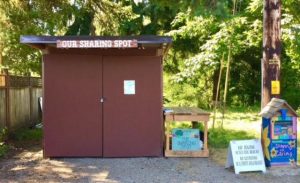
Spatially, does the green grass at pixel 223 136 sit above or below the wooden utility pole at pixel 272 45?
below

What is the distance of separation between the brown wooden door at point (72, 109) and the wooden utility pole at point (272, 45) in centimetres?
330

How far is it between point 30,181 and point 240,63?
19303 mm

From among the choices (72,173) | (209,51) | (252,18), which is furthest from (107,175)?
(252,18)

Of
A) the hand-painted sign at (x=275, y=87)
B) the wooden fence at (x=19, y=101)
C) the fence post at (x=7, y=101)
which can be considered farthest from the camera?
the fence post at (x=7, y=101)

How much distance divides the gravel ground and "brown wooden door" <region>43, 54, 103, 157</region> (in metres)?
0.30

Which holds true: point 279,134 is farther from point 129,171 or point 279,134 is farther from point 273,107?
point 129,171

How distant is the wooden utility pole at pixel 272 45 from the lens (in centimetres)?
831

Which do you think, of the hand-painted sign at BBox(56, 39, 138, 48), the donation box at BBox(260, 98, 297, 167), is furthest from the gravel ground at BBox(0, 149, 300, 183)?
the hand-painted sign at BBox(56, 39, 138, 48)

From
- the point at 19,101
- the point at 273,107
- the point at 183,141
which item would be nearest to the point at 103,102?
the point at 183,141

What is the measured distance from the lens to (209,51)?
55.1 feet

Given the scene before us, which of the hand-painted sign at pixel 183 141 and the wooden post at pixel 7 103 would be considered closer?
the hand-painted sign at pixel 183 141

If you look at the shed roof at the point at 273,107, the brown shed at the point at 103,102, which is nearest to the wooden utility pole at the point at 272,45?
the shed roof at the point at 273,107

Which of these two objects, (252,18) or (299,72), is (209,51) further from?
(299,72)

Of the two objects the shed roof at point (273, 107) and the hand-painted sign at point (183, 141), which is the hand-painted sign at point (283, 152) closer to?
the shed roof at point (273, 107)
